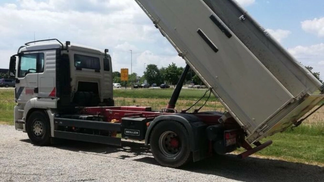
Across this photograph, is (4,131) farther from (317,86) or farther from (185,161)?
(317,86)

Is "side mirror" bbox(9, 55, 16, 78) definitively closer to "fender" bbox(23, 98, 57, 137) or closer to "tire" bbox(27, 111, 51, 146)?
"fender" bbox(23, 98, 57, 137)

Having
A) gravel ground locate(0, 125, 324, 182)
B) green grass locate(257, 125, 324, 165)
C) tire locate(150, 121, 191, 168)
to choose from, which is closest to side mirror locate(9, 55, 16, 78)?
gravel ground locate(0, 125, 324, 182)

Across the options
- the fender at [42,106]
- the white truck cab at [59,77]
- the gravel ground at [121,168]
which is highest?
the white truck cab at [59,77]

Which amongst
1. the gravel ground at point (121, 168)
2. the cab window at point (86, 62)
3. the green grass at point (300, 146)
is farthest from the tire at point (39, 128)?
the green grass at point (300, 146)

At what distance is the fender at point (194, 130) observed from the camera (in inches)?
294

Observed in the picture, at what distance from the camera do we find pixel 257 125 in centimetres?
680

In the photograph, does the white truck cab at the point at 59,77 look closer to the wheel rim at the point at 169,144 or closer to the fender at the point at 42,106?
the fender at the point at 42,106

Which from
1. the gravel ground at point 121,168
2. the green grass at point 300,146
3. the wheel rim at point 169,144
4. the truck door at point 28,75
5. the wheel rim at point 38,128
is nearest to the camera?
the gravel ground at point 121,168

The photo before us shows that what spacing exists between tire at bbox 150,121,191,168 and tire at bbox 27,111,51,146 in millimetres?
3850

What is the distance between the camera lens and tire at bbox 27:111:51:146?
10.5 meters

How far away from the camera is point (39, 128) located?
1066cm

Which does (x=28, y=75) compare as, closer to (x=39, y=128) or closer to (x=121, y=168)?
(x=39, y=128)

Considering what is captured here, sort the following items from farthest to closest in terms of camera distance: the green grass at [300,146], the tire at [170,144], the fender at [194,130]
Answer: the green grass at [300,146] < the tire at [170,144] < the fender at [194,130]

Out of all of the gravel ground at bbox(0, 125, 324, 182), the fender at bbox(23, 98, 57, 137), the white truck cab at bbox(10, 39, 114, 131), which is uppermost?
the white truck cab at bbox(10, 39, 114, 131)
